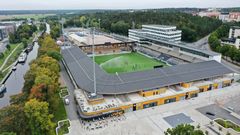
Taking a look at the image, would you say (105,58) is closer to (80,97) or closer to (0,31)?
(80,97)

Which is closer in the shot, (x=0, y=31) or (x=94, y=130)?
(x=94, y=130)

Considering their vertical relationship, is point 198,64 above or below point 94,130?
above

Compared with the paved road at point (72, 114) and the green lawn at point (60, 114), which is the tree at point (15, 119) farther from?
the paved road at point (72, 114)

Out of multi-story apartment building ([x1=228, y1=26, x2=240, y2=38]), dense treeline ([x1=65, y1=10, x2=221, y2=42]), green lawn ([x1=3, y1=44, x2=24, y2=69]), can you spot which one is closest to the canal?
green lawn ([x1=3, y1=44, x2=24, y2=69])

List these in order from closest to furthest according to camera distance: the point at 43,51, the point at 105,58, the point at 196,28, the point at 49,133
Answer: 1. the point at 49,133
2. the point at 43,51
3. the point at 105,58
4. the point at 196,28

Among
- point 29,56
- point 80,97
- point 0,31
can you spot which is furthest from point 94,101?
point 0,31

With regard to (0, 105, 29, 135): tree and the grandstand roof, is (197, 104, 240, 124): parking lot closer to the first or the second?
the grandstand roof

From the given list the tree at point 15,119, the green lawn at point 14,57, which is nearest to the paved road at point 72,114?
the tree at point 15,119
